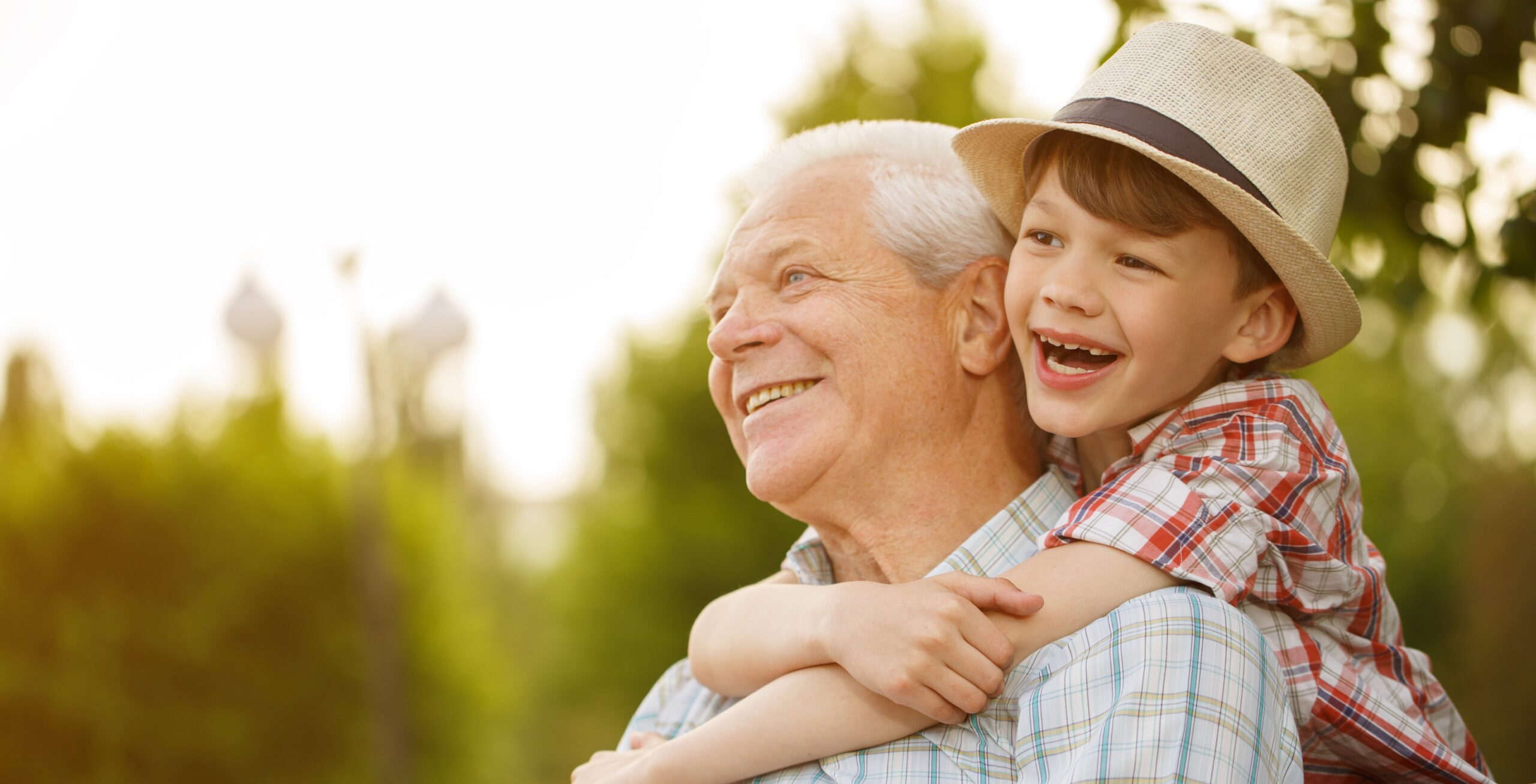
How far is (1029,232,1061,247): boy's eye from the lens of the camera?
209 cm

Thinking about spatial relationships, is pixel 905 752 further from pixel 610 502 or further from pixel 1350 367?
pixel 1350 367

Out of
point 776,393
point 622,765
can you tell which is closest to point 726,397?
point 776,393

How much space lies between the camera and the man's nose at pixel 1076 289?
1961 mm

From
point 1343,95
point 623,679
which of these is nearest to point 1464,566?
point 623,679

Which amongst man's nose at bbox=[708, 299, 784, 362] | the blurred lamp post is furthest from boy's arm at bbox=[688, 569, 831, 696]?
the blurred lamp post

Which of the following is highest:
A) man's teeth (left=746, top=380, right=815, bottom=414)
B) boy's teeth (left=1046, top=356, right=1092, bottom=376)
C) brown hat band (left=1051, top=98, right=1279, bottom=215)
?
brown hat band (left=1051, top=98, right=1279, bottom=215)

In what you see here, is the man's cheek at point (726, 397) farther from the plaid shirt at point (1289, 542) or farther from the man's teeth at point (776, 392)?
the plaid shirt at point (1289, 542)

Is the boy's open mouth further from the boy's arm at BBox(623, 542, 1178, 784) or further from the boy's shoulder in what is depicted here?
the boy's arm at BBox(623, 542, 1178, 784)

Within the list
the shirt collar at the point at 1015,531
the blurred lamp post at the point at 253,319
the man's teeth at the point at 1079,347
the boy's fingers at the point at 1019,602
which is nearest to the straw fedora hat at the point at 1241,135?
the man's teeth at the point at 1079,347

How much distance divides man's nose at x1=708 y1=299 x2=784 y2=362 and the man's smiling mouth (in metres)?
0.09

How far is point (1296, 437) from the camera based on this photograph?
6.44 feet

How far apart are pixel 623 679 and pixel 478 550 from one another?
18.1m

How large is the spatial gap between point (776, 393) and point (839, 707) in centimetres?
76

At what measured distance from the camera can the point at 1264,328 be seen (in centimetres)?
208
